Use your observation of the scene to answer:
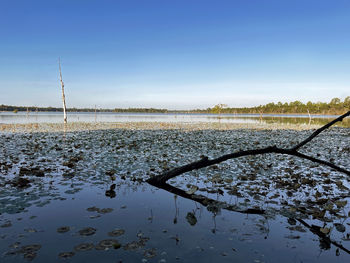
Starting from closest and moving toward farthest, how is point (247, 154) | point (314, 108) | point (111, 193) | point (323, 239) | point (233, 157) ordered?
1. point (323, 239)
2. point (233, 157)
3. point (247, 154)
4. point (111, 193)
5. point (314, 108)

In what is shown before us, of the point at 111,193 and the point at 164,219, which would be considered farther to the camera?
the point at 111,193

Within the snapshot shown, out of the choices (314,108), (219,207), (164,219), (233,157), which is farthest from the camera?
(314,108)

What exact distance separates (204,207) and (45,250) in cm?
319

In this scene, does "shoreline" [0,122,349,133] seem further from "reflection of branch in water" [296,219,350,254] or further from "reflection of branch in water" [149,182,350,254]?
"reflection of branch in water" [296,219,350,254]

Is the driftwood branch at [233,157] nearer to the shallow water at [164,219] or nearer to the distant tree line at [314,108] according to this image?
the shallow water at [164,219]

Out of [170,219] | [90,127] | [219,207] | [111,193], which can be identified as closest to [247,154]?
[219,207]

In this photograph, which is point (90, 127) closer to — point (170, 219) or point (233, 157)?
point (170, 219)

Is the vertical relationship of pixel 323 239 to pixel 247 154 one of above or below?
below

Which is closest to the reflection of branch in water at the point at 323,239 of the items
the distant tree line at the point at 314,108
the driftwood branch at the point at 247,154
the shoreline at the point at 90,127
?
the driftwood branch at the point at 247,154

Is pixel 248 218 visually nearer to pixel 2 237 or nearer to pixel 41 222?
pixel 41 222

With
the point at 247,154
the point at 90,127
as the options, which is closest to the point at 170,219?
the point at 247,154

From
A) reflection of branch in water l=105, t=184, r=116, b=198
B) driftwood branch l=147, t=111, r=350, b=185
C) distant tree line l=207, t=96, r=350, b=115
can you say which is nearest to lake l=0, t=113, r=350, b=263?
reflection of branch in water l=105, t=184, r=116, b=198

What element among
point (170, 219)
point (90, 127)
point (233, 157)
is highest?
point (233, 157)

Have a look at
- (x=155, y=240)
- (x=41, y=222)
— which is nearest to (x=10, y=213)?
(x=41, y=222)
